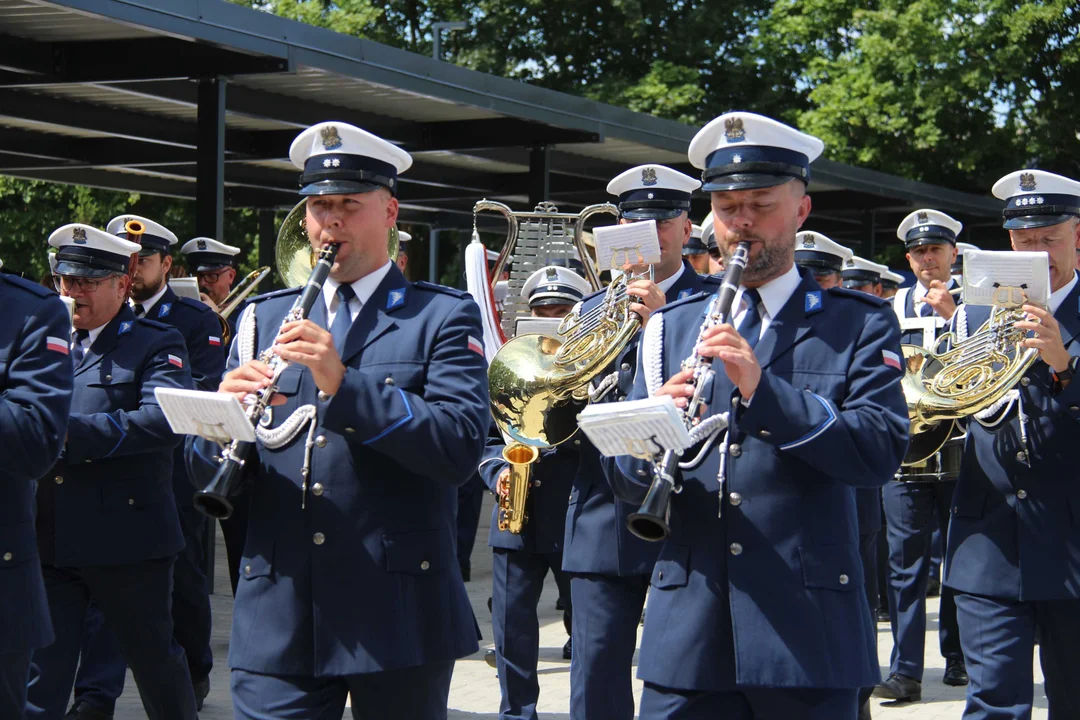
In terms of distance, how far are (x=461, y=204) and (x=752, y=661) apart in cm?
1527

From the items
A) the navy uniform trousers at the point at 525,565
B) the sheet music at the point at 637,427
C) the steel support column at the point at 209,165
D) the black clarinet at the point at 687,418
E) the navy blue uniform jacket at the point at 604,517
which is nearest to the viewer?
the sheet music at the point at 637,427

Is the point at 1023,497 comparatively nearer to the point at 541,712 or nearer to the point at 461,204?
the point at 541,712

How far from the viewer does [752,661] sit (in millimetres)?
3891

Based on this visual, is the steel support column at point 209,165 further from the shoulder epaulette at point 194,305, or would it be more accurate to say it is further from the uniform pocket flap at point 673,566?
the uniform pocket flap at point 673,566

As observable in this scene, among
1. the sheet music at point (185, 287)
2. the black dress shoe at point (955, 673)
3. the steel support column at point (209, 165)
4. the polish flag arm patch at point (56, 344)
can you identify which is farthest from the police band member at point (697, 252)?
the polish flag arm patch at point (56, 344)

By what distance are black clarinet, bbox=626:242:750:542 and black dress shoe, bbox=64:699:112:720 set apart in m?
4.01

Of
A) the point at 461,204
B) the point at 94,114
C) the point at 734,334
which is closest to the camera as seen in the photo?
the point at 734,334

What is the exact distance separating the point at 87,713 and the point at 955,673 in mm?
4356

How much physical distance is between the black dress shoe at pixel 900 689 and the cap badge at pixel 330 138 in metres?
4.65

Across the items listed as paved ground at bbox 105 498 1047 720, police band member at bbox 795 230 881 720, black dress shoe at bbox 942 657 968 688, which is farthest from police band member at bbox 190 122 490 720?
black dress shoe at bbox 942 657 968 688

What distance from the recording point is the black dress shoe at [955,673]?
27.4 feet

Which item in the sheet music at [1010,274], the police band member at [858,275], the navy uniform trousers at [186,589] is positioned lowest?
the navy uniform trousers at [186,589]

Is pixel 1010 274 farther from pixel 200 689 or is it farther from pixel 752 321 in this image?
pixel 200 689

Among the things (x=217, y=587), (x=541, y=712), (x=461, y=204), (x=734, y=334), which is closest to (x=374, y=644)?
(x=734, y=334)
